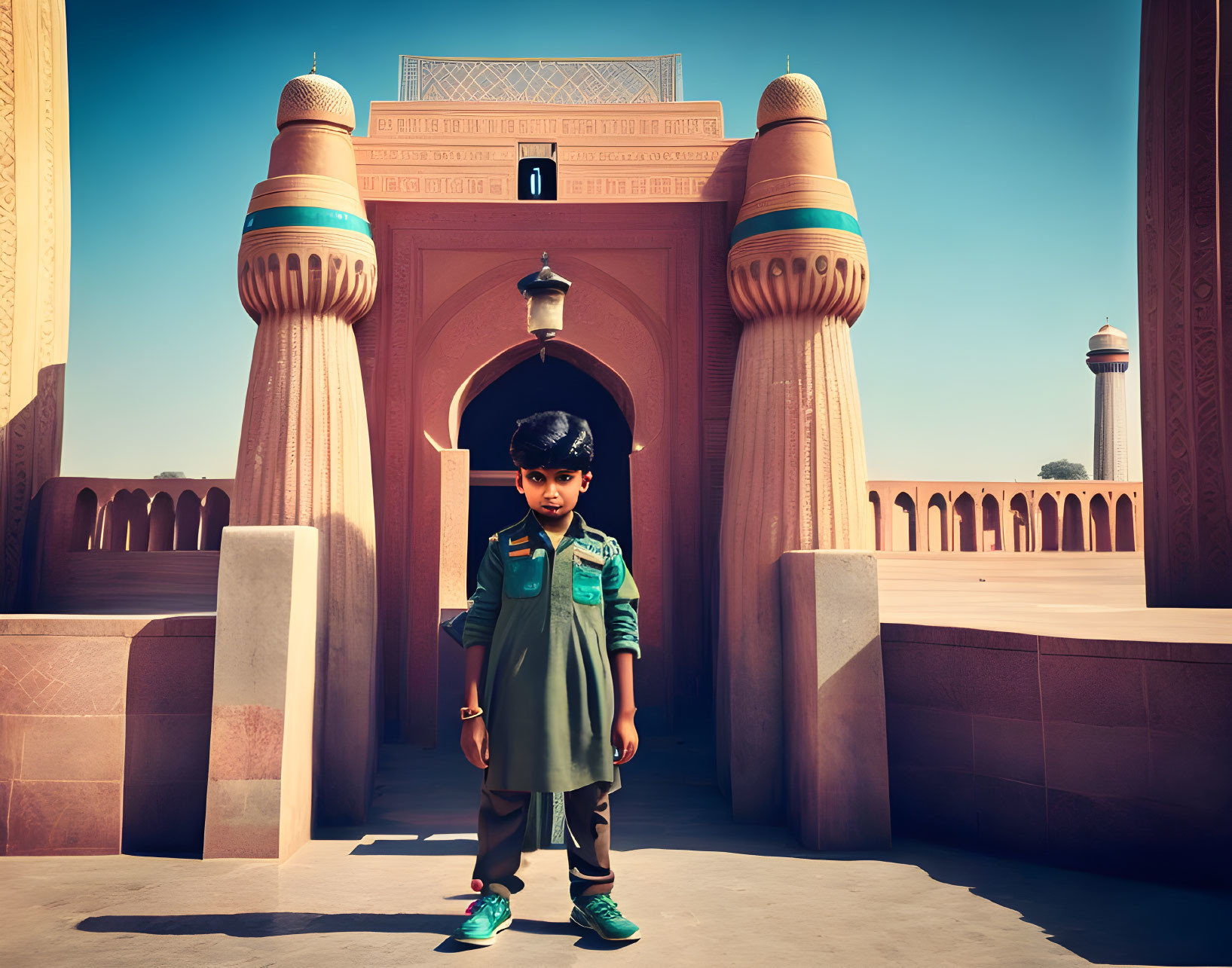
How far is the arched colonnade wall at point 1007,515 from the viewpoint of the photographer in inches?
359

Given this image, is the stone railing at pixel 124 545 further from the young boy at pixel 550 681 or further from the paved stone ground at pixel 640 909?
the young boy at pixel 550 681

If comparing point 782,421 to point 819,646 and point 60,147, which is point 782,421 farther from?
point 60,147

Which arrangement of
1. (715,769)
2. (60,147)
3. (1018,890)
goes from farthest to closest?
(60,147), (715,769), (1018,890)

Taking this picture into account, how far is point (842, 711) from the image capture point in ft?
14.4

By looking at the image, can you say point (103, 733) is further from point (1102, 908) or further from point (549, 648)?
point (1102, 908)

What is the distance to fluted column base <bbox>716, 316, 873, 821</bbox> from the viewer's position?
4.98 meters

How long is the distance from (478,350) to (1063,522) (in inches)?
278

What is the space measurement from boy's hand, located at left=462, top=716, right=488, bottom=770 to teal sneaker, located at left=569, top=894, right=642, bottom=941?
0.59 meters

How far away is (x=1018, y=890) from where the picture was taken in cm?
361

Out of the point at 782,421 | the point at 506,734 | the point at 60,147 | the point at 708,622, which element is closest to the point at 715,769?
the point at 708,622

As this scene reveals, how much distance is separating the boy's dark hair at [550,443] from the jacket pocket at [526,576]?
317mm

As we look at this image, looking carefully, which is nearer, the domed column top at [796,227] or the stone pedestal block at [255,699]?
the stone pedestal block at [255,699]

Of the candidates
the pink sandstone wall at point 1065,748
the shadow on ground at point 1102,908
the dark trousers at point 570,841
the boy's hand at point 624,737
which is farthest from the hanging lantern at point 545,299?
the shadow on ground at point 1102,908

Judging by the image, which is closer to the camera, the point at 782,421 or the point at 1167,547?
the point at 782,421
